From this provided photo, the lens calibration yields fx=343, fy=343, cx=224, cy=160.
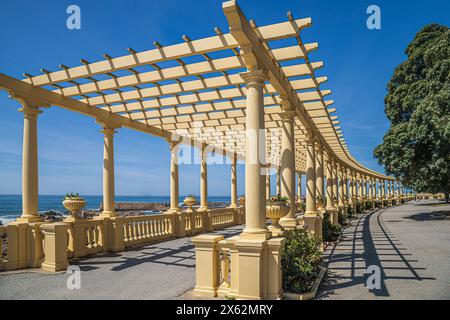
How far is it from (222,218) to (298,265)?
1361 cm

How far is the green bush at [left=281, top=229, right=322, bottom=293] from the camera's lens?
21.5 feet

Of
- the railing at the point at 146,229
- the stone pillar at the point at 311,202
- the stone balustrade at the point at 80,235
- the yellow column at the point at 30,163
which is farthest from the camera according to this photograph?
the railing at the point at 146,229

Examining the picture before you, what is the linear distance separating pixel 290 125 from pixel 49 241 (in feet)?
23.0

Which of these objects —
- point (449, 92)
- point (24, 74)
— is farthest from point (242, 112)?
point (449, 92)

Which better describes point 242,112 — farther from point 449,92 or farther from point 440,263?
point 449,92

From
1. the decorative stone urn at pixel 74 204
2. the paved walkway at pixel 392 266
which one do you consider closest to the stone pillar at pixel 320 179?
the paved walkway at pixel 392 266

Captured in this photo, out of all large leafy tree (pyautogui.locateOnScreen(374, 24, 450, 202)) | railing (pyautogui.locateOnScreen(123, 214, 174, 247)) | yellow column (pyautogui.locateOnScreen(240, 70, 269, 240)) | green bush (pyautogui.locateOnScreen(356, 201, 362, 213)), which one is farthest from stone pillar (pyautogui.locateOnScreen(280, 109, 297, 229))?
green bush (pyautogui.locateOnScreen(356, 201, 362, 213))

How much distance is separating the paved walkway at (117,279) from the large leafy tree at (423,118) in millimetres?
14705

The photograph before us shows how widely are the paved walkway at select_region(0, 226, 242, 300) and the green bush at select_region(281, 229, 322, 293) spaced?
6.65ft

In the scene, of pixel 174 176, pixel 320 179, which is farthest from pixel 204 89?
pixel 320 179

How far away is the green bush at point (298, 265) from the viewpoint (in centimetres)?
655

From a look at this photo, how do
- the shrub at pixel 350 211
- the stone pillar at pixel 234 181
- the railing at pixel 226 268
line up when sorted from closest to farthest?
the railing at pixel 226 268 → the stone pillar at pixel 234 181 → the shrub at pixel 350 211

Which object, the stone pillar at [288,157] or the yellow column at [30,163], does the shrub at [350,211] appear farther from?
the yellow column at [30,163]

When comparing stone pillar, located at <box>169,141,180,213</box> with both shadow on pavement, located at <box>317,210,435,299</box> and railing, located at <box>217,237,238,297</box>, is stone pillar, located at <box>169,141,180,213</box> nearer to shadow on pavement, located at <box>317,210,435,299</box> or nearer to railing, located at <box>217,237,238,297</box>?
shadow on pavement, located at <box>317,210,435,299</box>
